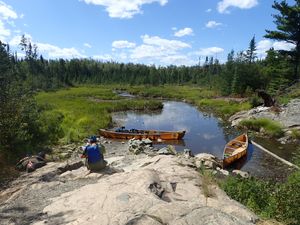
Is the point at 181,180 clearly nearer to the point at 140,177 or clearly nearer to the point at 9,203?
the point at 140,177

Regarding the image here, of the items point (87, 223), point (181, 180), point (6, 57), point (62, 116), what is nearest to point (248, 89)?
point (62, 116)

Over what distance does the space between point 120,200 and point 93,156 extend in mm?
5513

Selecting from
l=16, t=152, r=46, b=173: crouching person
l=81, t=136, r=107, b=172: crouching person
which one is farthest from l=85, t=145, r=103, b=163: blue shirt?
l=16, t=152, r=46, b=173: crouching person

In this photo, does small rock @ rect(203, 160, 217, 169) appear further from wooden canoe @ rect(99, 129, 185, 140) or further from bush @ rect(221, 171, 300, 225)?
wooden canoe @ rect(99, 129, 185, 140)

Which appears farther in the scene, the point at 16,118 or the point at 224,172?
the point at 224,172

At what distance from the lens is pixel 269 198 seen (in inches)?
468

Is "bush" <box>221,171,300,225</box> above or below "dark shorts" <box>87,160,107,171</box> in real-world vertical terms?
above

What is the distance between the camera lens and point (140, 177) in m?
11.7

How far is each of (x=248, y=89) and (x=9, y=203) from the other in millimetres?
58862

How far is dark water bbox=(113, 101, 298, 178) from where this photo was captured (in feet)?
79.6

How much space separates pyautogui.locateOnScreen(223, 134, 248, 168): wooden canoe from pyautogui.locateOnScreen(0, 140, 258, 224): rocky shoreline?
27.6 ft

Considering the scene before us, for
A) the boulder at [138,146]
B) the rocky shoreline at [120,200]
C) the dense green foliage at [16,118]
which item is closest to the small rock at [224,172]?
the boulder at [138,146]

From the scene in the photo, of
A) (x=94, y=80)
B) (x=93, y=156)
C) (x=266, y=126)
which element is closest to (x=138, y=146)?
(x=93, y=156)

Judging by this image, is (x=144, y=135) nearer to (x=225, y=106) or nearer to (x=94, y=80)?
(x=225, y=106)
